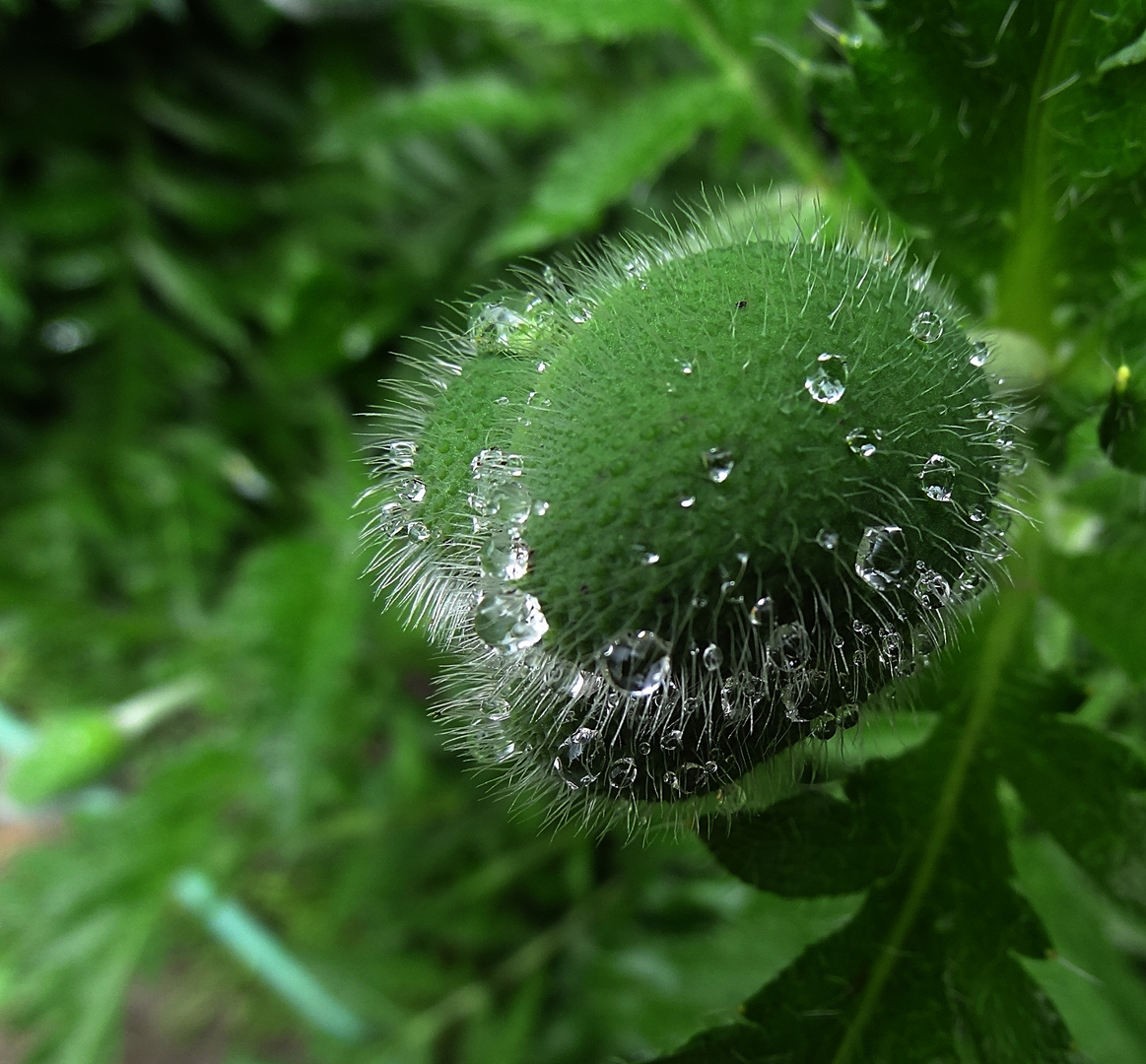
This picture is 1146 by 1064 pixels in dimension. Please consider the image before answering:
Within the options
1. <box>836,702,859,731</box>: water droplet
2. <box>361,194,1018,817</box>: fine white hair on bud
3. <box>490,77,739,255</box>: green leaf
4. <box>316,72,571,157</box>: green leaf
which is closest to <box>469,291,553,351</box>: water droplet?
<box>361,194,1018,817</box>: fine white hair on bud

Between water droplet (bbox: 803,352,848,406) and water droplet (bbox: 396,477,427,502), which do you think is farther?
water droplet (bbox: 396,477,427,502)

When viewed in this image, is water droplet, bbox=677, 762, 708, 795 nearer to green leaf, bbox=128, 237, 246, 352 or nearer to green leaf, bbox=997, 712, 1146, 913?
green leaf, bbox=997, 712, 1146, 913

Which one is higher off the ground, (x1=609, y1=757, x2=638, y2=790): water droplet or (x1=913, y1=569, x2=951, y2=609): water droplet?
(x1=913, y1=569, x2=951, y2=609): water droplet

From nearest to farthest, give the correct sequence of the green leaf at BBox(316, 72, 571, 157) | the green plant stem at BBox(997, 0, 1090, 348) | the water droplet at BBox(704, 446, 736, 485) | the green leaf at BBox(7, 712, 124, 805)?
the water droplet at BBox(704, 446, 736, 485) → the green plant stem at BBox(997, 0, 1090, 348) → the green leaf at BBox(316, 72, 571, 157) → the green leaf at BBox(7, 712, 124, 805)

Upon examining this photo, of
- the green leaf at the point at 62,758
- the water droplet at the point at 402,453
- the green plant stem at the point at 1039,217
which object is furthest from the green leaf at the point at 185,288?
the green plant stem at the point at 1039,217

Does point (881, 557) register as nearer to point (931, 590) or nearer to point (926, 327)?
point (931, 590)

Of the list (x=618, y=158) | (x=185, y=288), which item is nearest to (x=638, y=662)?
(x=618, y=158)
